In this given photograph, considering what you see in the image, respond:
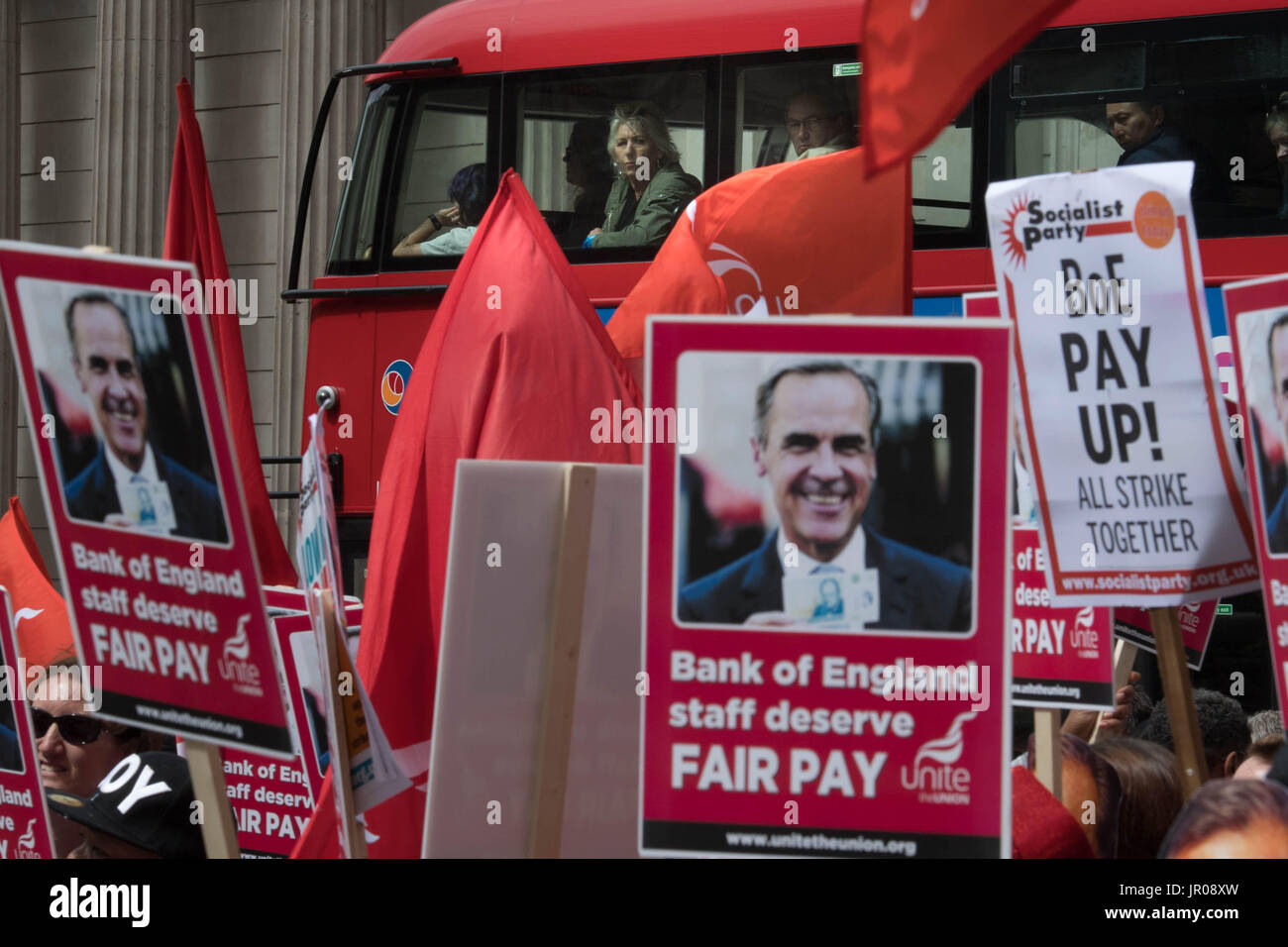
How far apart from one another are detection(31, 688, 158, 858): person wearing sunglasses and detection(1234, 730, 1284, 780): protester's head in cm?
255

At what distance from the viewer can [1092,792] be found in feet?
11.1

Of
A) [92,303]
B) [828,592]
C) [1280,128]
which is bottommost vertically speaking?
[828,592]

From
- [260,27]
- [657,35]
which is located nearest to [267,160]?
[260,27]

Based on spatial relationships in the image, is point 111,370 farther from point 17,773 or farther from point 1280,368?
point 1280,368

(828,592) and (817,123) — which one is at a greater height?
(817,123)

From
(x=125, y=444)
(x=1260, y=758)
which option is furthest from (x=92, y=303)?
(x=1260, y=758)

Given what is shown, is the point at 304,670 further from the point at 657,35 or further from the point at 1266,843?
the point at 657,35

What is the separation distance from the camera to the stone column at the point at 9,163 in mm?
14828

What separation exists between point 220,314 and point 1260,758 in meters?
3.64

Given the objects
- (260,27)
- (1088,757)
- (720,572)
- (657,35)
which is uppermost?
(260,27)

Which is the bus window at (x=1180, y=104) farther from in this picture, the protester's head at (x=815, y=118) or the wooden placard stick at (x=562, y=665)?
the wooden placard stick at (x=562, y=665)

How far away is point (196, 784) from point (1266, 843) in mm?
1511

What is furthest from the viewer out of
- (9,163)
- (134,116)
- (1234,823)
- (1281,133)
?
(9,163)
